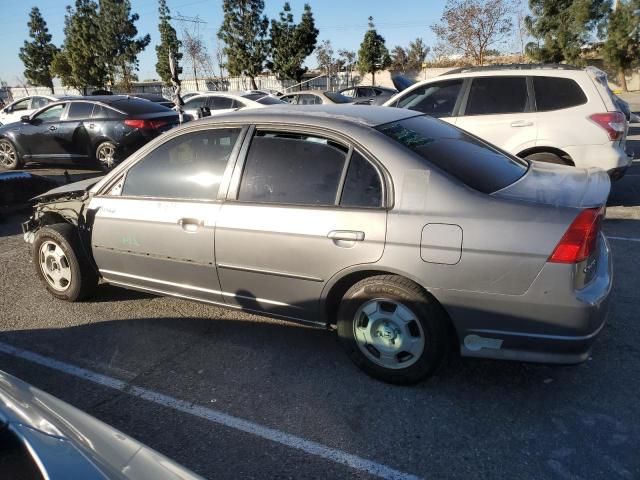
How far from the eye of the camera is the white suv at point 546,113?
5887mm

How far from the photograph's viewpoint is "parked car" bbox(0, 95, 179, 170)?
32.2 feet

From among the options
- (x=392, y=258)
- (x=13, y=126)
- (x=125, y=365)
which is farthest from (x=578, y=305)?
(x=13, y=126)

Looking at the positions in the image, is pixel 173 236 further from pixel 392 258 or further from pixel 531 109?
pixel 531 109

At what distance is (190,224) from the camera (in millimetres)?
3414

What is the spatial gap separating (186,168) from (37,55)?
63820mm

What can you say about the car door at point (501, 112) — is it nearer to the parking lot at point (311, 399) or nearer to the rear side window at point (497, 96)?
the rear side window at point (497, 96)

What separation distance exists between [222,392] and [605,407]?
223 cm

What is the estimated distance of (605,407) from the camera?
8.98ft

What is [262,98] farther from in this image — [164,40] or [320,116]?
[164,40]

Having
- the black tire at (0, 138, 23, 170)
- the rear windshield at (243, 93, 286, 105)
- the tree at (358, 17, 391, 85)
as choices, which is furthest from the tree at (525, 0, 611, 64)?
the black tire at (0, 138, 23, 170)

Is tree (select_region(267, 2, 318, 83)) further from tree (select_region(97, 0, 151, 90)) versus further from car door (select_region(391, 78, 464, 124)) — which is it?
car door (select_region(391, 78, 464, 124))

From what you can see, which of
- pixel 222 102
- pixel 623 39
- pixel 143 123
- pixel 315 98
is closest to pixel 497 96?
pixel 143 123

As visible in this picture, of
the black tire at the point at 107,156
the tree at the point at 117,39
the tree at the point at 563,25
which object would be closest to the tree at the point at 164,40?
the tree at the point at 117,39

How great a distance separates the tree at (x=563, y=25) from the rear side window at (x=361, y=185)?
38217mm
